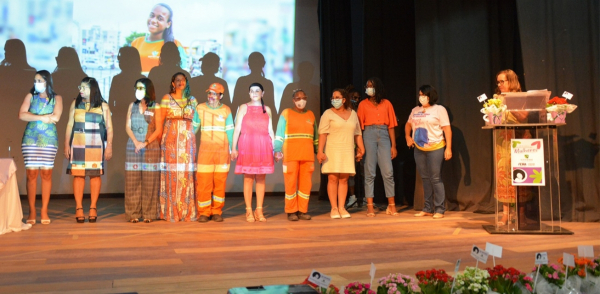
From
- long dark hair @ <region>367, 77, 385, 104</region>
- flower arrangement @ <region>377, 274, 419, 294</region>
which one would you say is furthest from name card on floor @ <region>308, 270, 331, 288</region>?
long dark hair @ <region>367, 77, 385, 104</region>

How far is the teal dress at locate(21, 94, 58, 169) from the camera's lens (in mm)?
5352

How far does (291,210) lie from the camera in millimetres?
5961

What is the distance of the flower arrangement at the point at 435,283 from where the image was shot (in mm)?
2221

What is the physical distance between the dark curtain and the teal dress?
4809 millimetres

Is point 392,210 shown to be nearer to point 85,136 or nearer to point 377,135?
point 377,135

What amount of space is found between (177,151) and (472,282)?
4014 millimetres

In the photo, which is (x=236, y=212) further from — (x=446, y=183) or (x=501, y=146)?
(x=501, y=146)

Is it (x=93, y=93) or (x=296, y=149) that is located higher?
(x=93, y=93)

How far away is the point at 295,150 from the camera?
589 cm

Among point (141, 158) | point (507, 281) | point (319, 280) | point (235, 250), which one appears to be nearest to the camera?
point (319, 280)

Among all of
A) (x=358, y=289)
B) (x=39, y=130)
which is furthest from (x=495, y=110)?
(x=39, y=130)

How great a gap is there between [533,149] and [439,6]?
2730 millimetres

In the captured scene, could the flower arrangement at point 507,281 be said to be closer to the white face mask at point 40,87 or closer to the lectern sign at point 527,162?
the lectern sign at point 527,162

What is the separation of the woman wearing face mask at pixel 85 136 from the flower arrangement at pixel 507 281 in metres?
4.22
